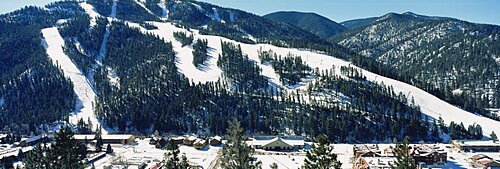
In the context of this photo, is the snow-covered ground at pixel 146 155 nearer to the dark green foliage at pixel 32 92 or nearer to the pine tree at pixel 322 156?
the dark green foliage at pixel 32 92

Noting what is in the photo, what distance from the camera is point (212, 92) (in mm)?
128625

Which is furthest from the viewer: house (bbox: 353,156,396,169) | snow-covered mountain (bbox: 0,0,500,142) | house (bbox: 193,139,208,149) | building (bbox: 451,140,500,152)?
snow-covered mountain (bbox: 0,0,500,142)

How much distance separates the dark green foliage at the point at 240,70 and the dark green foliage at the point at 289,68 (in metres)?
7.02

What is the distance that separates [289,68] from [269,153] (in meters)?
73.0

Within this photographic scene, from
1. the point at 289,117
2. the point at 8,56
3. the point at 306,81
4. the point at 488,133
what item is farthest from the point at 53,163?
the point at 8,56

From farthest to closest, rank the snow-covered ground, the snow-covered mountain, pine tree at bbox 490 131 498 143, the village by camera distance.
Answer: the snow-covered mountain, pine tree at bbox 490 131 498 143, the snow-covered ground, the village

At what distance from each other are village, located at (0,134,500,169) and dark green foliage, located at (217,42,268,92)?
42440mm

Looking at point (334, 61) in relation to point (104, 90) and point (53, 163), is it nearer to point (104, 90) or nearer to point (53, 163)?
point (104, 90)

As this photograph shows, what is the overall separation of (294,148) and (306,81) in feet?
189

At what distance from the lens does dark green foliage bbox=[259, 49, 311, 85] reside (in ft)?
482

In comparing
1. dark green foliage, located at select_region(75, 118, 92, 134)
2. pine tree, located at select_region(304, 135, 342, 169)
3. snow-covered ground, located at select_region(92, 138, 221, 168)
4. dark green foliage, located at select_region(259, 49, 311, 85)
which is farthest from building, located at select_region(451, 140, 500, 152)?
dark green foliage, located at select_region(75, 118, 92, 134)

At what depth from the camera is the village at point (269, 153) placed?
72.2 metres

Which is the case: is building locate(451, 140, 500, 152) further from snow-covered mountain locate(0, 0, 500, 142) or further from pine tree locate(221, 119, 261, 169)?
pine tree locate(221, 119, 261, 169)

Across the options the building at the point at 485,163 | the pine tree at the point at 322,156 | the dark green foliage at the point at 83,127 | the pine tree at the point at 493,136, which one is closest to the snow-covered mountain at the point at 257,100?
the dark green foliage at the point at 83,127
